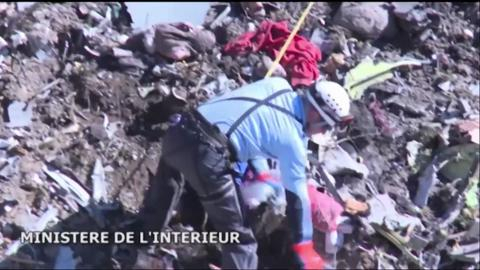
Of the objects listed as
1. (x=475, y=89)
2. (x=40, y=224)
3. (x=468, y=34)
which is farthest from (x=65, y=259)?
(x=468, y=34)

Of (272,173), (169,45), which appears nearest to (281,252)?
(272,173)

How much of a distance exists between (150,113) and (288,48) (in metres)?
1.22

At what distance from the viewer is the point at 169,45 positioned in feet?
32.1

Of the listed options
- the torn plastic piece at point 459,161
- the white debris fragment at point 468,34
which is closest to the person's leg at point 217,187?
the torn plastic piece at point 459,161

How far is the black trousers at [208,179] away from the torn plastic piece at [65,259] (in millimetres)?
692

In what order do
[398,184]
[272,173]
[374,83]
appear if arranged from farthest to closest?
[374,83], [398,184], [272,173]

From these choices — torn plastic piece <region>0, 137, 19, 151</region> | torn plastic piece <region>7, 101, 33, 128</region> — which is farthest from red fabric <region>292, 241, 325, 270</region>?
torn plastic piece <region>7, 101, 33, 128</region>

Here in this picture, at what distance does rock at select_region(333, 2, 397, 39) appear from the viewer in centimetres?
1062

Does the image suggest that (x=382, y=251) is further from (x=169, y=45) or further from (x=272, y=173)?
(x=169, y=45)

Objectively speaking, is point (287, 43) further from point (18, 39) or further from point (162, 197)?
point (162, 197)

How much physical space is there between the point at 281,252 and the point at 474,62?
10.7ft

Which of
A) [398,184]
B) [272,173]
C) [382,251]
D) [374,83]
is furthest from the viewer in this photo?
[374,83]

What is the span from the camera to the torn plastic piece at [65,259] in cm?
810

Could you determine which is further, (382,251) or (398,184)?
(398,184)
